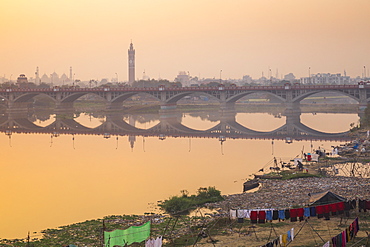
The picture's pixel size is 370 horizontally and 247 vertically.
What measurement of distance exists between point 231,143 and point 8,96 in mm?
75324

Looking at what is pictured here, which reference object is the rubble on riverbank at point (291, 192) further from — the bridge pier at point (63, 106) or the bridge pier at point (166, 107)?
the bridge pier at point (63, 106)

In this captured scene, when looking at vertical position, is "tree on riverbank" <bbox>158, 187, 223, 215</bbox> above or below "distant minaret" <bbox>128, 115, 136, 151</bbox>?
below

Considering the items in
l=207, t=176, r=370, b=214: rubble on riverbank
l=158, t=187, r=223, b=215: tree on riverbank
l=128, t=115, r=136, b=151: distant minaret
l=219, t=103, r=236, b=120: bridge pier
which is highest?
l=219, t=103, r=236, b=120: bridge pier

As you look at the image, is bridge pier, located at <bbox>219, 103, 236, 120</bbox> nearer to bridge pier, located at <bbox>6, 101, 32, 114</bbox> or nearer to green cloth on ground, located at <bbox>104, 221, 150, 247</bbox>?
bridge pier, located at <bbox>6, 101, 32, 114</bbox>

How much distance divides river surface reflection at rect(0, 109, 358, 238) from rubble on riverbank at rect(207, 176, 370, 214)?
2835mm

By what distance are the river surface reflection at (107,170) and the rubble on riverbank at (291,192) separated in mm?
2835

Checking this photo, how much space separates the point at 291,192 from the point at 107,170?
659 inches

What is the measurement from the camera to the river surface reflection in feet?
90.8

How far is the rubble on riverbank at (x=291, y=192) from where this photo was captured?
25.5 metres

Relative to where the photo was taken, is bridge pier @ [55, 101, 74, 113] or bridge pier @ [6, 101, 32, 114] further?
bridge pier @ [6, 101, 32, 114]

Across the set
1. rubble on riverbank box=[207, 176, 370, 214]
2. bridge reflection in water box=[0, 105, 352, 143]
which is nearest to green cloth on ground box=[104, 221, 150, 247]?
rubble on riverbank box=[207, 176, 370, 214]

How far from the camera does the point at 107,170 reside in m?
40.1

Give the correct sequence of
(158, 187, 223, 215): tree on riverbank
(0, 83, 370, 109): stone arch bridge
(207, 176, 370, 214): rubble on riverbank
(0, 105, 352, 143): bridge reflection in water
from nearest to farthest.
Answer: (207, 176, 370, 214): rubble on riverbank < (158, 187, 223, 215): tree on riverbank < (0, 105, 352, 143): bridge reflection in water < (0, 83, 370, 109): stone arch bridge

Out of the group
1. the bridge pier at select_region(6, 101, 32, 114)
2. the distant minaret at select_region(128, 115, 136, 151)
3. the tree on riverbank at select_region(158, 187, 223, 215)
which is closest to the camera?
the tree on riverbank at select_region(158, 187, 223, 215)
